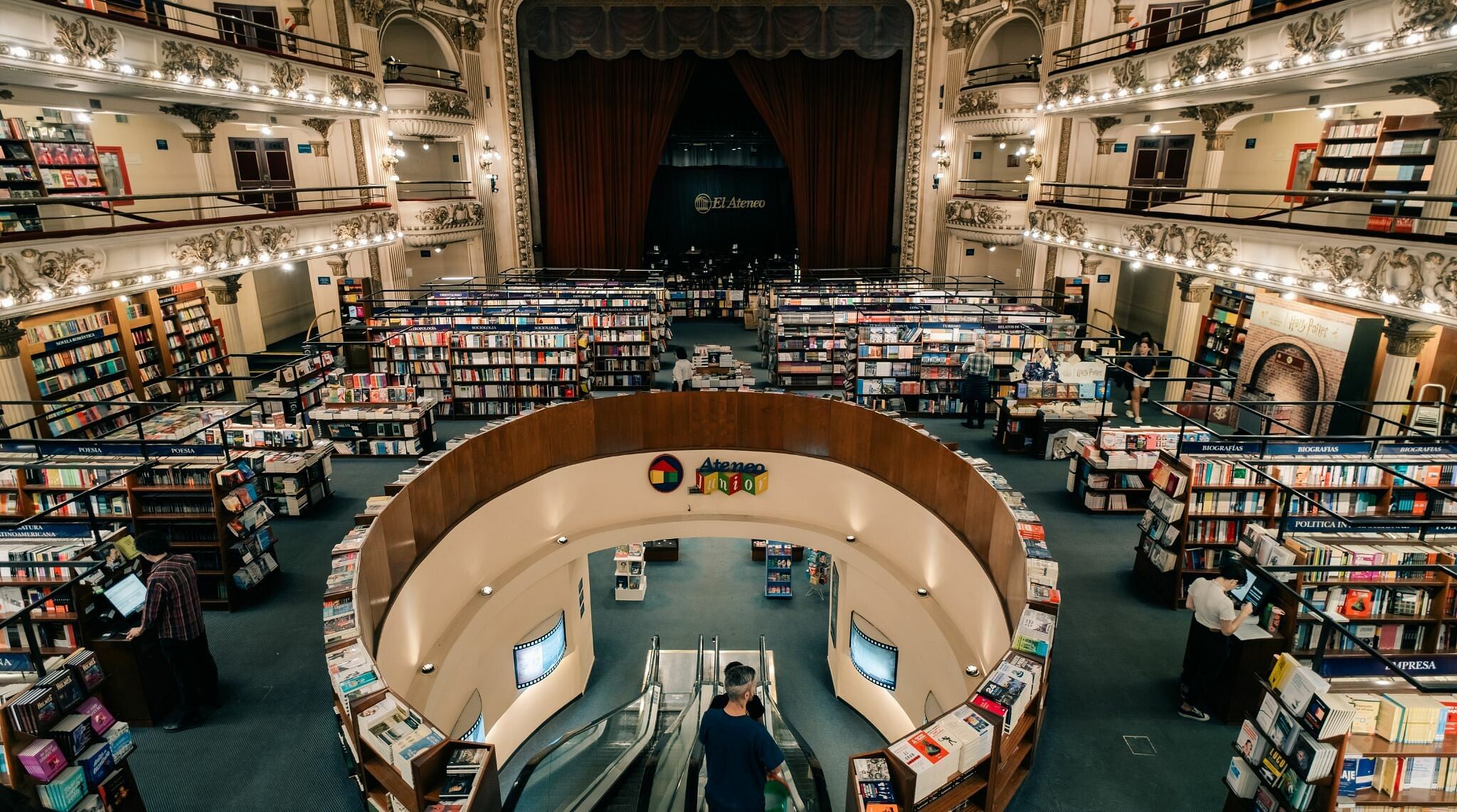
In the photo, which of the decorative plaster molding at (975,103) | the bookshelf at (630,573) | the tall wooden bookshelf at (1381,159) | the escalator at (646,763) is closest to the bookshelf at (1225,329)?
the tall wooden bookshelf at (1381,159)

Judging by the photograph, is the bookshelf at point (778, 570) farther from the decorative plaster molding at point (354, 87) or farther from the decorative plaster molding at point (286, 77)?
the decorative plaster molding at point (354, 87)

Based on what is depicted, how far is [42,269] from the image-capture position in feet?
26.2

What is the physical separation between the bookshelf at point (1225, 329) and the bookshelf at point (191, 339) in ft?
56.7

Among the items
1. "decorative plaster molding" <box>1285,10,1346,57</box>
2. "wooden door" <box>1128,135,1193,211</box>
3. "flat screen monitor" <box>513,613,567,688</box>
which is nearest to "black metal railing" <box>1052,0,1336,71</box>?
"wooden door" <box>1128,135,1193,211</box>

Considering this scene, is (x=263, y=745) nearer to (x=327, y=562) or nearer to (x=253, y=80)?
(x=327, y=562)

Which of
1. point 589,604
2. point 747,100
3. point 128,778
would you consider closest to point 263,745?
point 128,778

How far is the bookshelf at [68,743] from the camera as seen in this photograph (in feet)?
12.5

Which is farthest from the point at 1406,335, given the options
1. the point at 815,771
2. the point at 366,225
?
the point at 366,225

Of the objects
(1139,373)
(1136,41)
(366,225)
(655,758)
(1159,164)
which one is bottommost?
(655,758)

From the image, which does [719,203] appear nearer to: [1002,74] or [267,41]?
[1002,74]

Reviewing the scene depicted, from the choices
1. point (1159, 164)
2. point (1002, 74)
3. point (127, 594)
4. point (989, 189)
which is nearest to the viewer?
point (127, 594)

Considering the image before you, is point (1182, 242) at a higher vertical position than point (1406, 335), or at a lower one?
higher

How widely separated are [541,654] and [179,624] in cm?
467

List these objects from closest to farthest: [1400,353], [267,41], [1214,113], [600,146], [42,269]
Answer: [42,269]
[1400,353]
[1214,113]
[267,41]
[600,146]
